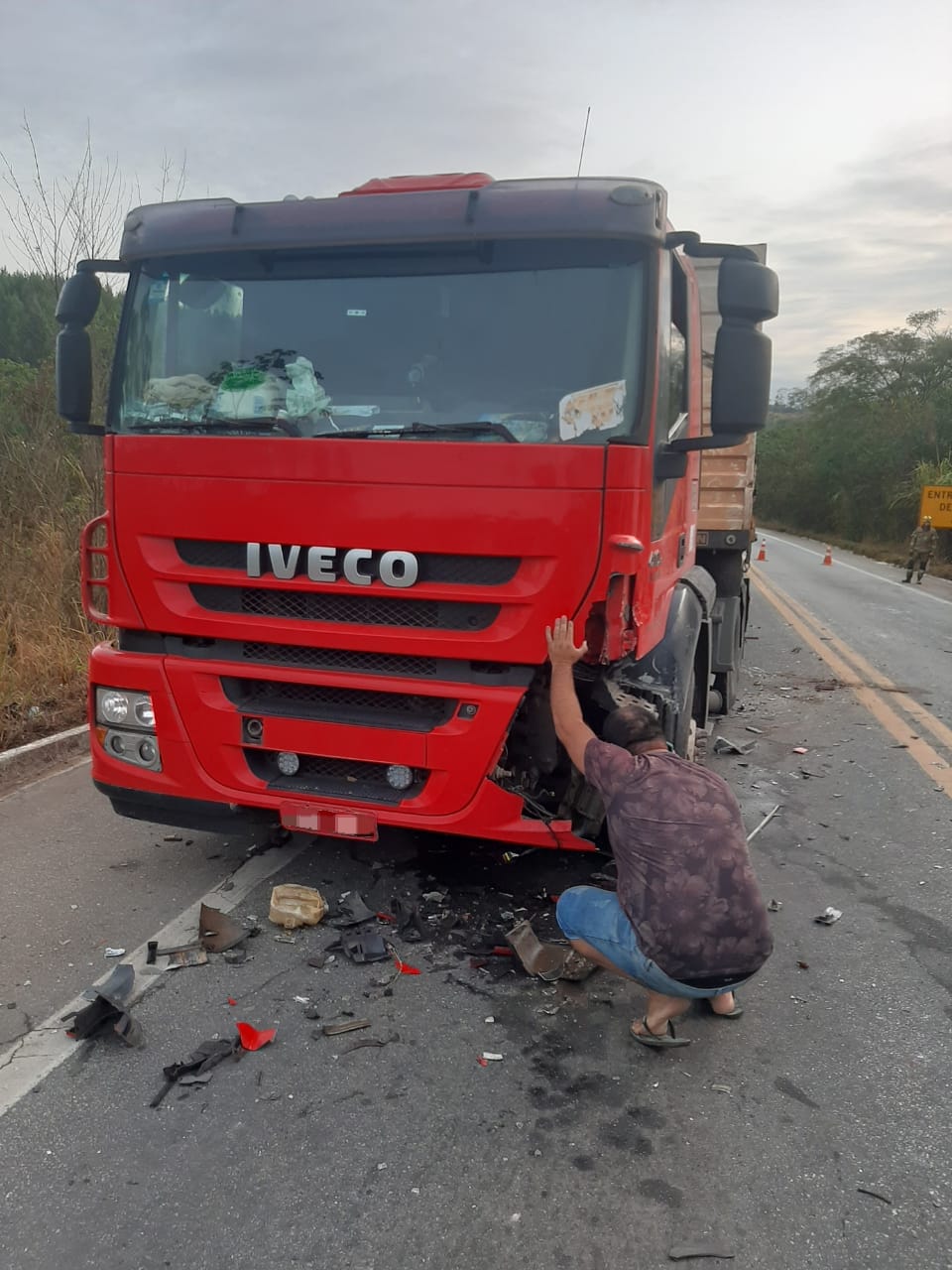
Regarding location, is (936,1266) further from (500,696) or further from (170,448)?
(170,448)

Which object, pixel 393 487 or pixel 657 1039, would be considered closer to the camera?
pixel 657 1039

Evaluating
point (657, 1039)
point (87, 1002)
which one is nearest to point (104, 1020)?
point (87, 1002)

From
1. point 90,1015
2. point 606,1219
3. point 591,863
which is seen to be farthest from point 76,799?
point 606,1219

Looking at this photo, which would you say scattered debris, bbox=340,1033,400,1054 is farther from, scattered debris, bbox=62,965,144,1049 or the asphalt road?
scattered debris, bbox=62,965,144,1049

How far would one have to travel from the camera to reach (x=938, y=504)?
25797 millimetres

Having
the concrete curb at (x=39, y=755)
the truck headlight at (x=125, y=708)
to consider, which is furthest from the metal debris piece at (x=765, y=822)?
the concrete curb at (x=39, y=755)

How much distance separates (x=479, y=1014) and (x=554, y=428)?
6.69 ft

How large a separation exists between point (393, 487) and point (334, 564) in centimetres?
36

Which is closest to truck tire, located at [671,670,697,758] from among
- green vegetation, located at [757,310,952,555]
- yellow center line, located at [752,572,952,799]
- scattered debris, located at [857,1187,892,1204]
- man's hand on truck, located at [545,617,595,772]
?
man's hand on truck, located at [545,617,595,772]

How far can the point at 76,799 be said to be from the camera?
5.18m

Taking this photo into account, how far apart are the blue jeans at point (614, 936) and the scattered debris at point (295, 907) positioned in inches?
42.5

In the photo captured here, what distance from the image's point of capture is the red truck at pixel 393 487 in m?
3.22

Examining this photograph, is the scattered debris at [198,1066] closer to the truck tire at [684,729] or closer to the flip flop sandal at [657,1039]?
the flip flop sandal at [657,1039]

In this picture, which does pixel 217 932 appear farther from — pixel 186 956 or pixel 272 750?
pixel 272 750
